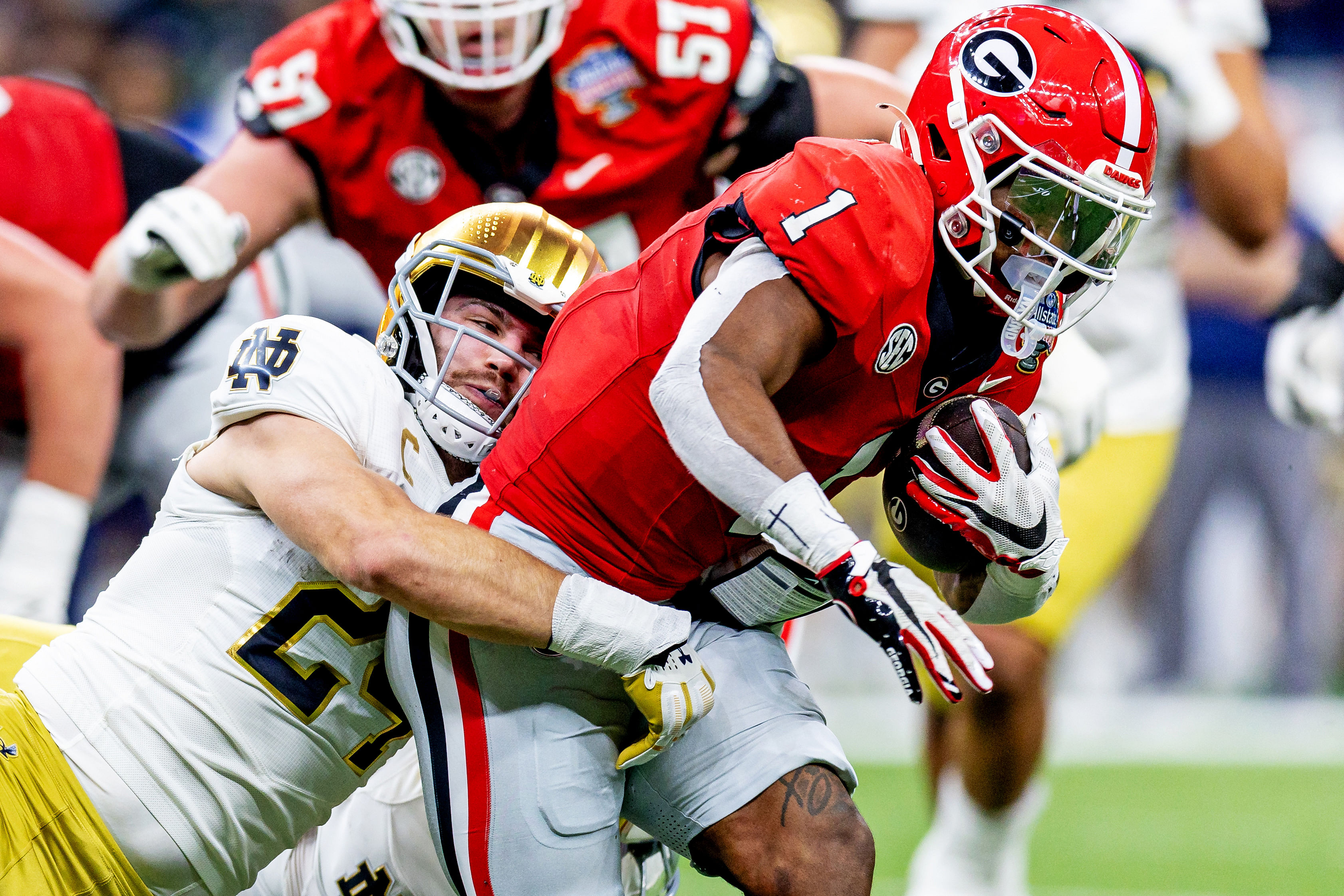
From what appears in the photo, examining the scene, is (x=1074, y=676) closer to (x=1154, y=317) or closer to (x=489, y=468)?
(x=1154, y=317)

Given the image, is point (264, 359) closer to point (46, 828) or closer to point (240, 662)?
point (240, 662)

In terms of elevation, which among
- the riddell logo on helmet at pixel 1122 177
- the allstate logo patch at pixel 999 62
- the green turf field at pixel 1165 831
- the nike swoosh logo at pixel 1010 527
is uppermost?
the allstate logo patch at pixel 999 62

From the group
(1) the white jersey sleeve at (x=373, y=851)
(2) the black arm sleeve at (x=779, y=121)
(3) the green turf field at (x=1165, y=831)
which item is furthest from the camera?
(3) the green turf field at (x=1165, y=831)

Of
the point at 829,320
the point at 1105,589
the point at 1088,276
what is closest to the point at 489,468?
the point at 829,320

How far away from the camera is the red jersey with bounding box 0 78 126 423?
4.75m

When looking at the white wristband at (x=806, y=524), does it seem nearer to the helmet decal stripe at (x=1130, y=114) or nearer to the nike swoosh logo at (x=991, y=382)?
the nike swoosh logo at (x=991, y=382)

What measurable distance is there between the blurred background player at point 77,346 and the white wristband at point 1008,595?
3.08m

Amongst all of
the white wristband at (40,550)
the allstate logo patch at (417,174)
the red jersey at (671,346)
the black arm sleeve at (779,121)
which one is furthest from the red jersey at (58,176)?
the red jersey at (671,346)

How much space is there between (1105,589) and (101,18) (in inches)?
188

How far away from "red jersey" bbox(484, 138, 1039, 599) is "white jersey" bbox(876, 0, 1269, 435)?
209cm

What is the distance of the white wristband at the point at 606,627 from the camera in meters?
1.93

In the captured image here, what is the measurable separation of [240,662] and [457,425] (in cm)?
47

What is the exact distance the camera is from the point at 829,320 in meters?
1.88

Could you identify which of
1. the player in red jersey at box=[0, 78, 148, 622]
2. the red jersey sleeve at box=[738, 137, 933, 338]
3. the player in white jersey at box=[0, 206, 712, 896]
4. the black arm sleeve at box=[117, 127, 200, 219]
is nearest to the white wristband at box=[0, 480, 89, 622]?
the player in red jersey at box=[0, 78, 148, 622]
